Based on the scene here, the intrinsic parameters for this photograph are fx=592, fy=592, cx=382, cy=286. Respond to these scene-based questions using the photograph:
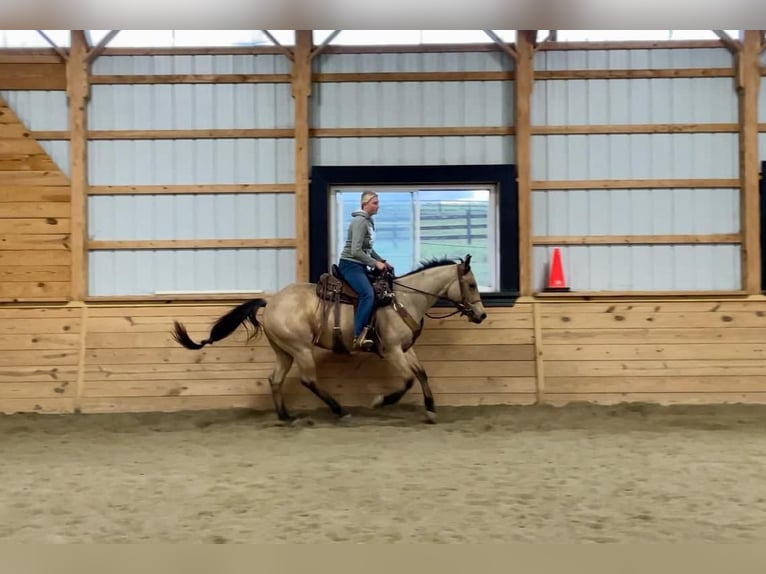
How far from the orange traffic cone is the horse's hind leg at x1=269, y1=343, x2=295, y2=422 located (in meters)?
2.66

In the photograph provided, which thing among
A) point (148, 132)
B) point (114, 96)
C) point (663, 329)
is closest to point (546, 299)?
point (663, 329)

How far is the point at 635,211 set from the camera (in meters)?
6.02

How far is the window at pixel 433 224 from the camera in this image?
20.1 ft

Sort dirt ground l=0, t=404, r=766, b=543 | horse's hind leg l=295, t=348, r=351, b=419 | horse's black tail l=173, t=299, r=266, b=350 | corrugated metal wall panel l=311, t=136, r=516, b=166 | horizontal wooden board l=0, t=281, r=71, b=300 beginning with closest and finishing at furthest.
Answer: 1. dirt ground l=0, t=404, r=766, b=543
2. horse's hind leg l=295, t=348, r=351, b=419
3. horse's black tail l=173, t=299, r=266, b=350
4. horizontal wooden board l=0, t=281, r=71, b=300
5. corrugated metal wall panel l=311, t=136, r=516, b=166

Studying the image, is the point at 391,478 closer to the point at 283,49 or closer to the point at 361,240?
the point at 361,240

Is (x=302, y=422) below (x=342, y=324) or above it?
below

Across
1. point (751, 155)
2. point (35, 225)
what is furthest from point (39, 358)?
point (751, 155)

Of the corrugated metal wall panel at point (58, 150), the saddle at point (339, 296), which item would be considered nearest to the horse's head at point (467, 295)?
the saddle at point (339, 296)

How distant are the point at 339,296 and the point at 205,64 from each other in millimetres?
2901

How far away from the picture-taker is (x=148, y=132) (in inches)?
→ 235

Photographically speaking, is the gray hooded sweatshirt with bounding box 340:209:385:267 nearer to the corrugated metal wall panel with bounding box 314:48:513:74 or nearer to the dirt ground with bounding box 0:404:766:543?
the dirt ground with bounding box 0:404:766:543

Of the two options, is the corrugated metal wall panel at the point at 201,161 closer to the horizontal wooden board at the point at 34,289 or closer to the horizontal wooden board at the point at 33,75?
the horizontal wooden board at the point at 33,75

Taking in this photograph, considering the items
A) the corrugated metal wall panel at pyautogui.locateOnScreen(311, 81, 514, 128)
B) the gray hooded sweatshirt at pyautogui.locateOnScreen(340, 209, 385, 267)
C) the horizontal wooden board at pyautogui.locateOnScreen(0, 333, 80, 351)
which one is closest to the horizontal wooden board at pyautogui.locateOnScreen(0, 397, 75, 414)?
the horizontal wooden board at pyautogui.locateOnScreen(0, 333, 80, 351)

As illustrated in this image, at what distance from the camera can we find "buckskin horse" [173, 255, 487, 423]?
503 cm
